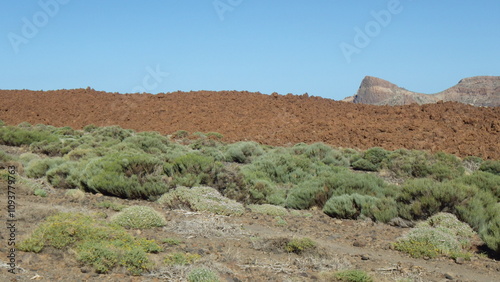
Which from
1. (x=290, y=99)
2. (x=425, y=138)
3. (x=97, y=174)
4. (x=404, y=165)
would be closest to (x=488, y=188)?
(x=404, y=165)

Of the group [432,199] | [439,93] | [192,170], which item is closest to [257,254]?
[432,199]

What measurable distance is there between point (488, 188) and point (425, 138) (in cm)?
1946

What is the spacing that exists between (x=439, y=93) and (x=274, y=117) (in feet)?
308

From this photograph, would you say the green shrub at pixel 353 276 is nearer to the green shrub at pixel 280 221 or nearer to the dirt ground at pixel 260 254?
the dirt ground at pixel 260 254

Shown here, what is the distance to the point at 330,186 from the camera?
40.3 feet

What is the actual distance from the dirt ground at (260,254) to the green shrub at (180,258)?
112mm

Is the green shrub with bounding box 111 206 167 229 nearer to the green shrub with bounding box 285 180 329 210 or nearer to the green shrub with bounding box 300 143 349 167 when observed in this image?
the green shrub with bounding box 285 180 329 210

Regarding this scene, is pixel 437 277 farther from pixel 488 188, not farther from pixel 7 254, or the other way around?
pixel 488 188

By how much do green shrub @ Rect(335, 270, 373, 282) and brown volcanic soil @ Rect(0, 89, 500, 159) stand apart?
22.1 meters

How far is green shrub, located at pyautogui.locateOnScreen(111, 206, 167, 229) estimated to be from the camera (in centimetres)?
827

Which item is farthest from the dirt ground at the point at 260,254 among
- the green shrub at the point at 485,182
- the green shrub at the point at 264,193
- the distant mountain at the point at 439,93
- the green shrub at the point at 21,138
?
the distant mountain at the point at 439,93

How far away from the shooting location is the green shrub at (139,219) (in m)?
8.27

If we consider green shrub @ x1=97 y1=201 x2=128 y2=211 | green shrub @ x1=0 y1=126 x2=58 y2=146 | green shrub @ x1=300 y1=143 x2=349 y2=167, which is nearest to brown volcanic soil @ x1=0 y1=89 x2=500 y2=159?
green shrub @ x1=300 y1=143 x2=349 y2=167

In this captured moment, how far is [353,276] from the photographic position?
5.90 metres
